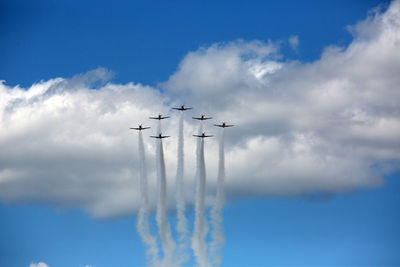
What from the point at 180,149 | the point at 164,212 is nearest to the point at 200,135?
the point at 180,149

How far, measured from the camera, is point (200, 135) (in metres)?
179

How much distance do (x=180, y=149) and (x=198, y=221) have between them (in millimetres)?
14874

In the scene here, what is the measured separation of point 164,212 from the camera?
178500mm

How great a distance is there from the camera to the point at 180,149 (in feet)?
587

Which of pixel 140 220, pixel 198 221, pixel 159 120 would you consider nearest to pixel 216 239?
pixel 198 221

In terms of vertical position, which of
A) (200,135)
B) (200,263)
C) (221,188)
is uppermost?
(200,135)

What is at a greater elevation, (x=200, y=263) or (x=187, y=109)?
(x=187, y=109)

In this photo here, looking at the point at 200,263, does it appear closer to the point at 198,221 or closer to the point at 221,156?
the point at 198,221

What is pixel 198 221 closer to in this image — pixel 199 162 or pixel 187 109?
pixel 199 162

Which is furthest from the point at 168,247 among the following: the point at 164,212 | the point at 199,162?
the point at 199,162

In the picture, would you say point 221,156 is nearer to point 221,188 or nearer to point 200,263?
point 221,188

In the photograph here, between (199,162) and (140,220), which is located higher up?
(199,162)

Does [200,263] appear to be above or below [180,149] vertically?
below

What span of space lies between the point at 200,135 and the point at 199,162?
5595mm
